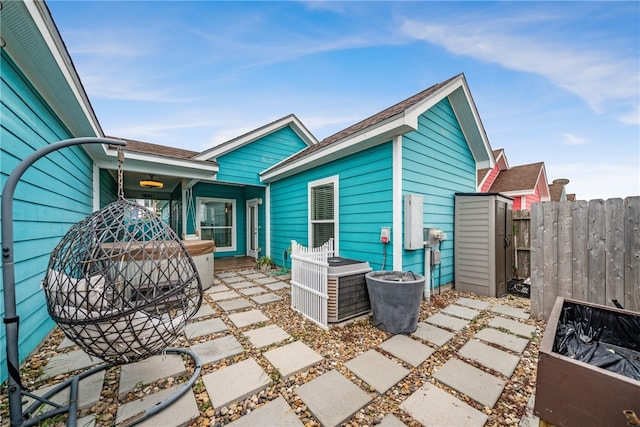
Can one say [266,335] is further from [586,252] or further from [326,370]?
[586,252]

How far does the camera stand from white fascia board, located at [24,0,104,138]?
1781mm

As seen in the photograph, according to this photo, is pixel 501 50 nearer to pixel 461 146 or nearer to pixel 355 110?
pixel 461 146

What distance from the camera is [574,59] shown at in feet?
13.9

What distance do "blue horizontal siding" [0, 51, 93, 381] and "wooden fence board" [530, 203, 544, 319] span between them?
237 inches

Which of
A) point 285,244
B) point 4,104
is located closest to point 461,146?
point 285,244

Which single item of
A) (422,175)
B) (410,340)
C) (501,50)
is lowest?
(410,340)

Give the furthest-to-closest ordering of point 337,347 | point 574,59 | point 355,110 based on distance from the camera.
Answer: point 355,110
point 574,59
point 337,347

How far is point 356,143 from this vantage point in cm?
409

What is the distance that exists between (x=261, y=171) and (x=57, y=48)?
514 cm

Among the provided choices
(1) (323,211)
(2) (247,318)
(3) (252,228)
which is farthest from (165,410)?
(3) (252,228)

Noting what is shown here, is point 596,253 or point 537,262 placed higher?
point 596,253

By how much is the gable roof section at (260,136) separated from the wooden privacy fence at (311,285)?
4076 mm

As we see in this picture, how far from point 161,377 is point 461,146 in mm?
6461

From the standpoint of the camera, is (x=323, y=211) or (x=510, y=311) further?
(x=323, y=211)
